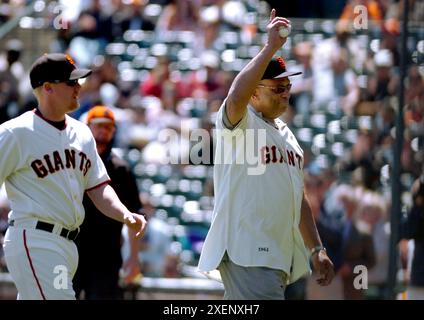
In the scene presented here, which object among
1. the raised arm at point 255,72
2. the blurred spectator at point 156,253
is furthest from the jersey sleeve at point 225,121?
the blurred spectator at point 156,253

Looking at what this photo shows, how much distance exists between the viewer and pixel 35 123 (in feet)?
21.5

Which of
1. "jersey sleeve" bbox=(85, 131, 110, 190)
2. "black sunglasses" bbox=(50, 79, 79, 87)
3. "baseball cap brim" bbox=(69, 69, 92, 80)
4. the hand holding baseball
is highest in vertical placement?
the hand holding baseball

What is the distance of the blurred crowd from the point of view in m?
11.5

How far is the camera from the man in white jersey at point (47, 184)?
6.38 metres

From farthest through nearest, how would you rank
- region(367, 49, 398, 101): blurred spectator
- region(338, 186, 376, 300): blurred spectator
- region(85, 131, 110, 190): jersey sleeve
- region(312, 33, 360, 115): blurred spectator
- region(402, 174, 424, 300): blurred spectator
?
1. region(312, 33, 360, 115): blurred spectator
2. region(367, 49, 398, 101): blurred spectator
3. region(338, 186, 376, 300): blurred spectator
4. region(402, 174, 424, 300): blurred spectator
5. region(85, 131, 110, 190): jersey sleeve

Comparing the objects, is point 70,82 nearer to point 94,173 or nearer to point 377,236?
point 94,173

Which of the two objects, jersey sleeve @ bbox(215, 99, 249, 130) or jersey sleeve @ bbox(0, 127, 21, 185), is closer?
jersey sleeve @ bbox(215, 99, 249, 130)

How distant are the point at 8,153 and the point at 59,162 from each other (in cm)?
31

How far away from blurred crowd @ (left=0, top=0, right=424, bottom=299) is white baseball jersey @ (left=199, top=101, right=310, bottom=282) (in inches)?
170

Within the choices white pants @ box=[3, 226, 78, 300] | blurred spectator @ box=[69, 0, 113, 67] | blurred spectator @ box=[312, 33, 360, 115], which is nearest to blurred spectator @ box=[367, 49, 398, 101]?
blurred spectator @ box=[312, 33, 360, 115]

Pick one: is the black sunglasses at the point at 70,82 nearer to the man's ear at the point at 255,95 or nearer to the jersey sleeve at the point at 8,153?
the jersey sleeve at the point at 8,153

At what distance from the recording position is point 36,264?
6.36 meters

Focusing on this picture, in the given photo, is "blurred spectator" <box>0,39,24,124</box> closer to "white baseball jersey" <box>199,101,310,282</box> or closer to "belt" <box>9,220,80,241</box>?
"belt" <box>9,220,80,241</box>
